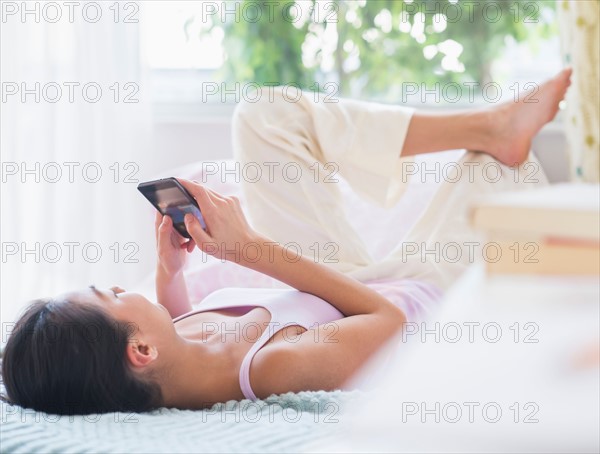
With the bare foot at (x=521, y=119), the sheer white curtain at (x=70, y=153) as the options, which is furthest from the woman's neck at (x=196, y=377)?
the sheer white curtain at (x=70, y=153)

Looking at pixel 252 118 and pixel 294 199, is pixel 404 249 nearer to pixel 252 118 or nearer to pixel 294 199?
pixel 294 199

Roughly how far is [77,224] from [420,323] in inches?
51.8

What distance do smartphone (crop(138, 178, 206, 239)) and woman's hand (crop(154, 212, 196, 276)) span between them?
0.14ft

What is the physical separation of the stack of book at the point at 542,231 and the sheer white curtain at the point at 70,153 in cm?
185

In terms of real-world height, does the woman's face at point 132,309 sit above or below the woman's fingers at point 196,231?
below

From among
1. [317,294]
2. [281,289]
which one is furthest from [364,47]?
[317,294]

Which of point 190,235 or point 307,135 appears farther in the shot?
point 307,135

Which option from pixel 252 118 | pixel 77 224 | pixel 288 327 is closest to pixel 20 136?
pixel 77 224

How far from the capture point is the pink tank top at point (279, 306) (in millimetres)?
1233

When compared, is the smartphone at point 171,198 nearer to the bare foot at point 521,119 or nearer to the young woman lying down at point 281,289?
the young woman lying down at point 281,289

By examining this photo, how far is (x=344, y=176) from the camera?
165cm

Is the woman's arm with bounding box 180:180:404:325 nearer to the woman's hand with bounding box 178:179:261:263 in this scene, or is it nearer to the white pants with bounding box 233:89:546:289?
the woman's hand with bounding box 178:179:261:263

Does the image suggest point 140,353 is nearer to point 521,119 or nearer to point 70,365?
point 70,365

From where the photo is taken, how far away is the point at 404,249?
63.4 inches
